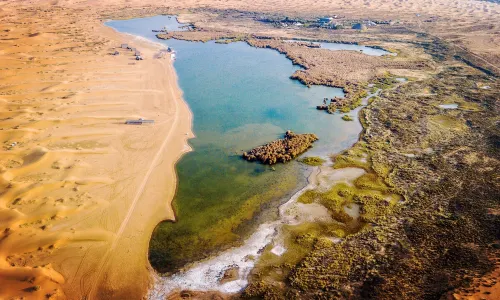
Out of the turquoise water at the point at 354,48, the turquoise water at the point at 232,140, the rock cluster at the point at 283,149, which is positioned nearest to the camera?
the turquoise water at the point at 232,140

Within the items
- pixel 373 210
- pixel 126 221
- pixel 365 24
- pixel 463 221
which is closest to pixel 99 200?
pixel 126 221

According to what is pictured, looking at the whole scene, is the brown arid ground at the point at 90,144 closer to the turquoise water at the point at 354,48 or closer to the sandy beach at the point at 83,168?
the sandy beach at the point at 83,168

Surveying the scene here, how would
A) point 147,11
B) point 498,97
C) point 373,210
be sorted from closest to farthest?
point 373,210 < point 498,97 < point 147,11

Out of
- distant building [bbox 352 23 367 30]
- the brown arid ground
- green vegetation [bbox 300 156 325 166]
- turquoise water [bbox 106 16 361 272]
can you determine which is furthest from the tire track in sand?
distant building [bbox 352 23 367 30]

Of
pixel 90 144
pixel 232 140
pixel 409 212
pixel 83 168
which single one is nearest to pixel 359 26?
pixel 232 140

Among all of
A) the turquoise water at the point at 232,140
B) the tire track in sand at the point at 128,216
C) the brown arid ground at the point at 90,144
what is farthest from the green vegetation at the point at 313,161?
the tire track in sand at the point at 128,216

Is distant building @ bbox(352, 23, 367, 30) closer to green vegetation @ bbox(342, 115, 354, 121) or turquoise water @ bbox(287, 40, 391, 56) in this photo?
turquoise water @ bbox(287, 40, 391, 56)

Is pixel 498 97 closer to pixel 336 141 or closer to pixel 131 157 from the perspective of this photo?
pixel 336 141
